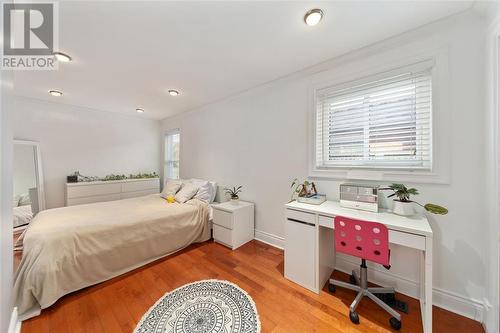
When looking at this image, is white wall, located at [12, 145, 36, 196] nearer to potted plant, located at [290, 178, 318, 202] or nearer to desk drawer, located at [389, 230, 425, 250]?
potted plant, located at [290, 178, 318, 202]

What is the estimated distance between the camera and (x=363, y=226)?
1.43m

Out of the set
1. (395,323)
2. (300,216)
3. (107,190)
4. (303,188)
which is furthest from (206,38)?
(107,190)

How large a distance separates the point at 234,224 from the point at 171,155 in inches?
127

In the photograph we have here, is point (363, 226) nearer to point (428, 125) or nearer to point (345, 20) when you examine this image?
point (428, 125)

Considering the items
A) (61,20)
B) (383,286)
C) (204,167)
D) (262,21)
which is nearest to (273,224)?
(383,286)

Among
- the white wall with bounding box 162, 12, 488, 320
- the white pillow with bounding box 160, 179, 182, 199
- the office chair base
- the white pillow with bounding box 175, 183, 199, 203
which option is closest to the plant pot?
the white wall with bounding box 162, 12, 488, 320

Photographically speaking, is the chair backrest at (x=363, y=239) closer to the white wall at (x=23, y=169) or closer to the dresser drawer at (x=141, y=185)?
the dresser drawer at (x=141, y=185)

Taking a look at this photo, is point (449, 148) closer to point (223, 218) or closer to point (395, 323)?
point (395, 323)

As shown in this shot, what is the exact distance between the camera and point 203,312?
59.3 inches

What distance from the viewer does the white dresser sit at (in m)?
3.52

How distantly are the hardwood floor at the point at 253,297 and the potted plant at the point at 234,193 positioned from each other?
0.89 m

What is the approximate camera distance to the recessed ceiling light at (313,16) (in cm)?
142

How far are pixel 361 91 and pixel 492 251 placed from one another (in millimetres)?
1676

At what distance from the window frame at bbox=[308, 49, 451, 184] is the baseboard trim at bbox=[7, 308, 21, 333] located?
2.88 metres
